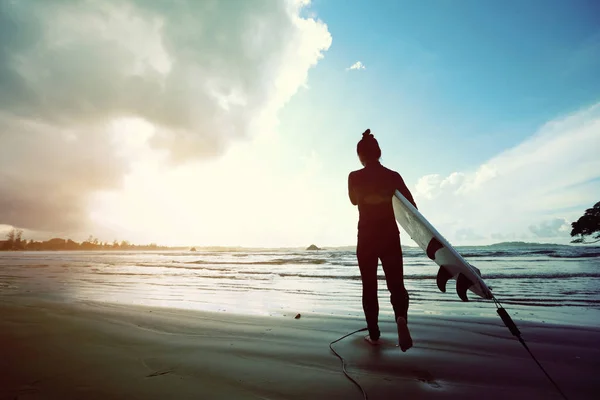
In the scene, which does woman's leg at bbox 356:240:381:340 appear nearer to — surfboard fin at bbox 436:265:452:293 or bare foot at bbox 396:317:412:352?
bare foot at bbox 396:317:412:352

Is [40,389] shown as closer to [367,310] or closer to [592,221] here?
[367,310]

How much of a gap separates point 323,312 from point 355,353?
→ 2.34 m

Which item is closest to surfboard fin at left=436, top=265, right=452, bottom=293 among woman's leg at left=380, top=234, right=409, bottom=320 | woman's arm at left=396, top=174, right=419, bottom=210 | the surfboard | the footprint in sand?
the surfboard

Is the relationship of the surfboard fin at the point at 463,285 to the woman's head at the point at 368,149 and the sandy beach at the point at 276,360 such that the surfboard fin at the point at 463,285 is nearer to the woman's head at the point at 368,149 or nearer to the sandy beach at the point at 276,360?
the sandy beach at the point at 276,360

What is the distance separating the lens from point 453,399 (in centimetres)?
196

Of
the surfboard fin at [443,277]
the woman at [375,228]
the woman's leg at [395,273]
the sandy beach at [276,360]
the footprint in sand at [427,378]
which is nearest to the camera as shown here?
the sandy beach at [276,360]

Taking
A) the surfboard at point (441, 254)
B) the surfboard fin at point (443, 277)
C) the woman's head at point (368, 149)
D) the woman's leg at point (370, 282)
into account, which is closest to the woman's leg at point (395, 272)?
the woman's leg at point (370, 282)

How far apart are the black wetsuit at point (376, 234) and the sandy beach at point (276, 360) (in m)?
0.56

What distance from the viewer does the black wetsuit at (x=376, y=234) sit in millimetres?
3037

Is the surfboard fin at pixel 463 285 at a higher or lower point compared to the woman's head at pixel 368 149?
lower

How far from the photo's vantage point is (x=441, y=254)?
8.58 ft

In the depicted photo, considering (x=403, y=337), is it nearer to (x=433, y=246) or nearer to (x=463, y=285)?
(x=463, y=285)

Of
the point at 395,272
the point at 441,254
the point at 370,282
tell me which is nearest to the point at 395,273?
the point at 395,272

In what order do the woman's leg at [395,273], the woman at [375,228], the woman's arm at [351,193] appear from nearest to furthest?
the woman's leg at [395,273]
the woman at [375,228]
the woman's arm at [351,193]
